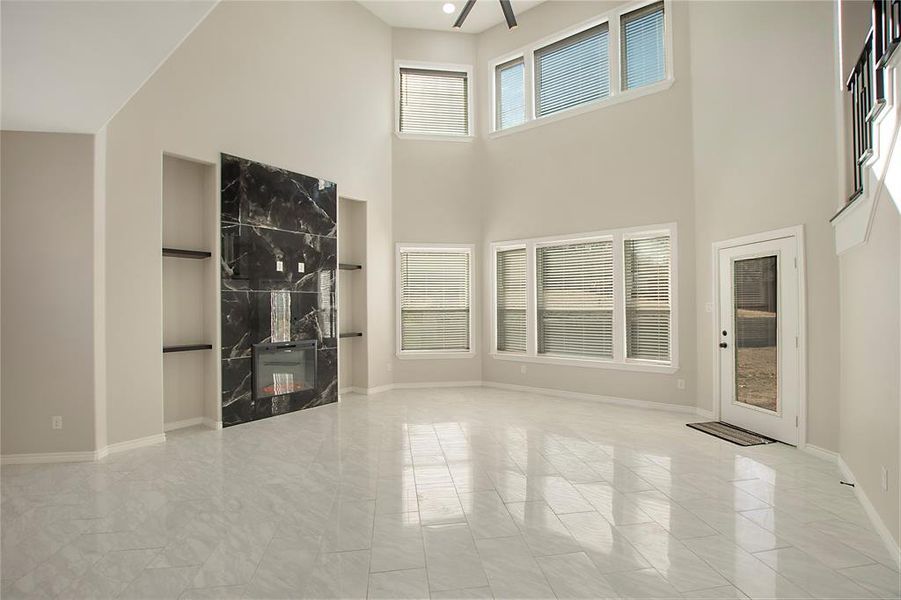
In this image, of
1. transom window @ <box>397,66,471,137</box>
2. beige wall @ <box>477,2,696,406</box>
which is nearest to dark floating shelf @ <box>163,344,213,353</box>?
beige wall @ <box>477,2,696,406</box>

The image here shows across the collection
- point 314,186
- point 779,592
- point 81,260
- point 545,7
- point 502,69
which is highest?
point 545,7

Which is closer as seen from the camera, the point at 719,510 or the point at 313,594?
the point at 313,594

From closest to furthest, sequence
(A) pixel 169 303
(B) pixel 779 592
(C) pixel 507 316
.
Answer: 1. (B) pixel 779 592
2. (A) pixel 169 303
3. (C) pixel 507 316

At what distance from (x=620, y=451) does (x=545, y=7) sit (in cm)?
609

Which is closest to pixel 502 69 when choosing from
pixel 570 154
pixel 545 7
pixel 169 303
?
pixel 545 7

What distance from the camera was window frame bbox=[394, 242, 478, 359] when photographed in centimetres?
765

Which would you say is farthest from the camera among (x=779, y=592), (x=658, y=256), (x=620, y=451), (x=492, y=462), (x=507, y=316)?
(x=507, y=316)

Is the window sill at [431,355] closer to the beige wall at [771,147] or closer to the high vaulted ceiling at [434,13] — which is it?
the beige wall at [771,147]

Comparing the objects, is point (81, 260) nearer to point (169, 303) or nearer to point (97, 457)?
point (169, 303)

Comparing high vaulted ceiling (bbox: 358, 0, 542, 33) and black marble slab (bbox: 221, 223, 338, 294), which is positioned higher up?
high vaulted ceiling (bbox: 358, 0, 542, 33)

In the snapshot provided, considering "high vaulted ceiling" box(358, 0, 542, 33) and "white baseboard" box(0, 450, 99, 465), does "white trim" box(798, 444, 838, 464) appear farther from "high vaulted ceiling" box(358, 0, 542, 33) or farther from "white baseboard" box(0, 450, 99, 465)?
"high vaulted ceiling" box(358, 0, 542, 33)

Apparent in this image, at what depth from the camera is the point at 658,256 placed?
6309 millimetres

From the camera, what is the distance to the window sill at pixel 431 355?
7.72 meters

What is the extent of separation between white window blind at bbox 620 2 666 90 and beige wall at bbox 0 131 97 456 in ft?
19.5
